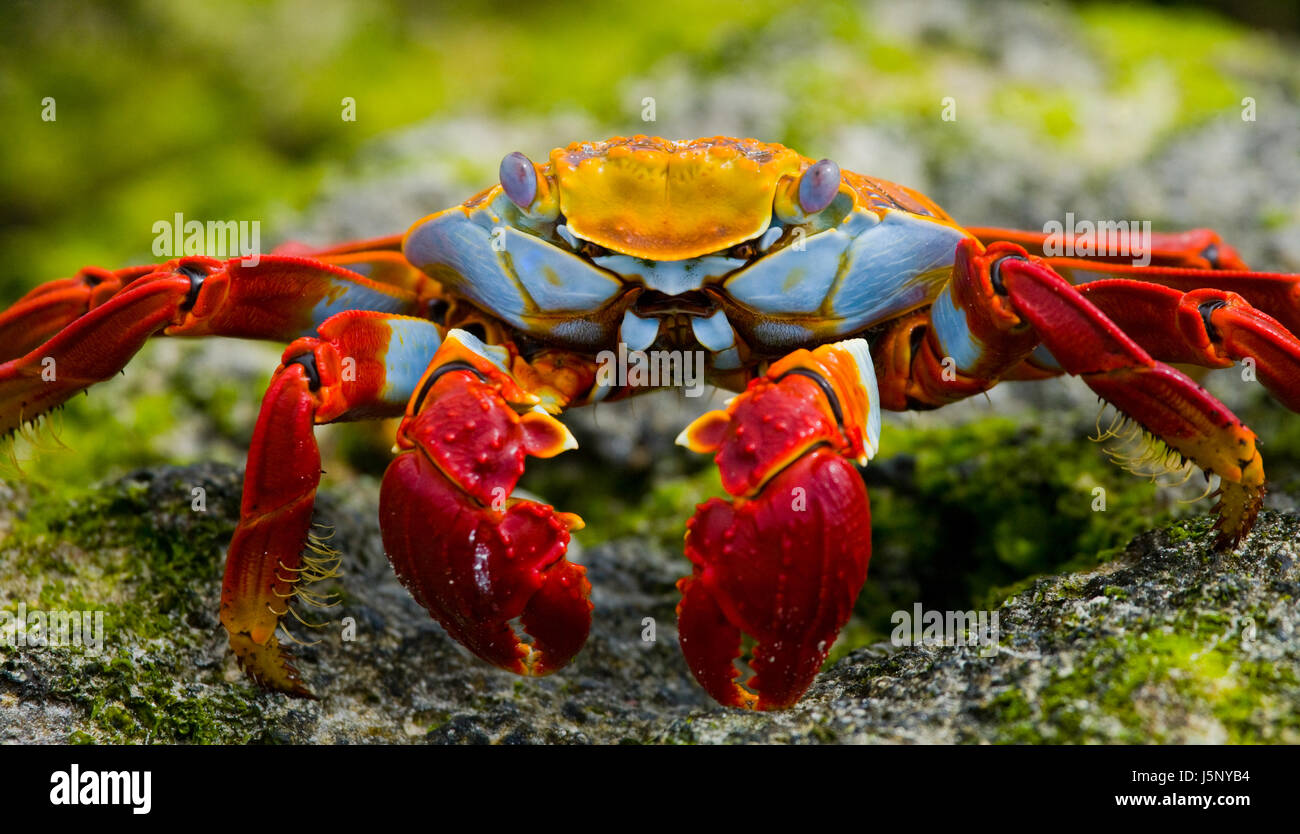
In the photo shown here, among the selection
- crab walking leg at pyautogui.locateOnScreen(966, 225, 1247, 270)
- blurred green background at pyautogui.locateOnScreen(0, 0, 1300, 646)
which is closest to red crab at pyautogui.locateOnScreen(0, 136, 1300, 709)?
crab walking leg at pyautogui.locateOnScreen(966, 225, 1247, 270)

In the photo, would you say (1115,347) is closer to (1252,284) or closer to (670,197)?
(1252,284)

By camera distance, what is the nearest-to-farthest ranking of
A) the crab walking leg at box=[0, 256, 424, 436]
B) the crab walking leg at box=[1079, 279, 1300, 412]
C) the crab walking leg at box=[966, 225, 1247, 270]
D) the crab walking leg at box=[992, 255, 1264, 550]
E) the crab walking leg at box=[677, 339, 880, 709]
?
1. the crab walking leg at box=[677, 339, 880, 709]
2. the crab walking leg at box=[992, 255, 1264, 550]
3. the crab walking leg at box=[1079, 279, 1300, 412]
4. the crab walking leg at box=[0, 256, 424, 436]
5. the crab walking leg at box=[966, 225, 1247, 270]

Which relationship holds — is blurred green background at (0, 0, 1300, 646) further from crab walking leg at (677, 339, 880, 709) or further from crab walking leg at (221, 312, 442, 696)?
crab walking leg at (677, 339, 880, 709)

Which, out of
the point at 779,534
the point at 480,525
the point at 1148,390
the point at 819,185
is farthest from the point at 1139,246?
the point at 480,525

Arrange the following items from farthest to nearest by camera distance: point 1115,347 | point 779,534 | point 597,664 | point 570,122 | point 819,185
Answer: point 570,122 < point 597,664 < point 819,185 < point 1115,347 < point 779,534

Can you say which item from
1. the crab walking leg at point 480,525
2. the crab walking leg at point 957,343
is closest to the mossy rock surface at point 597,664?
the crab walking leg at point 480,525

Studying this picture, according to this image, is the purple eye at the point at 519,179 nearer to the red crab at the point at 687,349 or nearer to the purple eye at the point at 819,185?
the red crab at the point at 687,349

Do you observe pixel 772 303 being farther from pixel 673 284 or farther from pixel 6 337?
pixel 6 337
